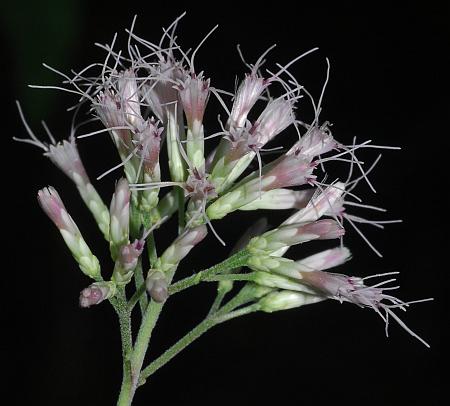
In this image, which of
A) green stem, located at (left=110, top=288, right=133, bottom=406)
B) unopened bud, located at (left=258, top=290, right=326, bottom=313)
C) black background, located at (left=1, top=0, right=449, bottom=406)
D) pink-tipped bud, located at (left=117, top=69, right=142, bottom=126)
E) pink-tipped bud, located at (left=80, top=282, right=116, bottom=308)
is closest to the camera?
pink-tipped bud, located at (left=80, top=282, right=116, bottom=308)

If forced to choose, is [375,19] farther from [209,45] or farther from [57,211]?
[57,211]

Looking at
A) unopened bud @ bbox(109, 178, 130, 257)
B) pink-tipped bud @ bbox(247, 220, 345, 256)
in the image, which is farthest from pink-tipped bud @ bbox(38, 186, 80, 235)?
pink-tipped bud @ bbox(247, 220, 345, 256)

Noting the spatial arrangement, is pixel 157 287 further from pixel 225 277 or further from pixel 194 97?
pixel 194 97

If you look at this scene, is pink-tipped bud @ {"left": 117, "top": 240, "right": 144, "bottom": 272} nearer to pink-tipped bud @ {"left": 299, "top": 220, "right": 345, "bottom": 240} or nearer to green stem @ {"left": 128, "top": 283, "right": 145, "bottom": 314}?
green stem @ {"left": 128, "top": 283, "right": 145, "bottom": 314}

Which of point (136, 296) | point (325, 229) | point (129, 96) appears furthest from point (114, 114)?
point (325, 229)

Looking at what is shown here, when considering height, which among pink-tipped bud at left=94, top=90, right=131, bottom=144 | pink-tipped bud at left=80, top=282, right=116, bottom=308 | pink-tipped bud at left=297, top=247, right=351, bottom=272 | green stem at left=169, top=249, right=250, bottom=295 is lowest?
pink-tipped bud at left=297, top=247, right=351, bottom=272

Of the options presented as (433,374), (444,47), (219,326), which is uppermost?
(444,47)

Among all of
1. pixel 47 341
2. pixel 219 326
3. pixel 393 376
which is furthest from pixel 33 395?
pixel 393 376
